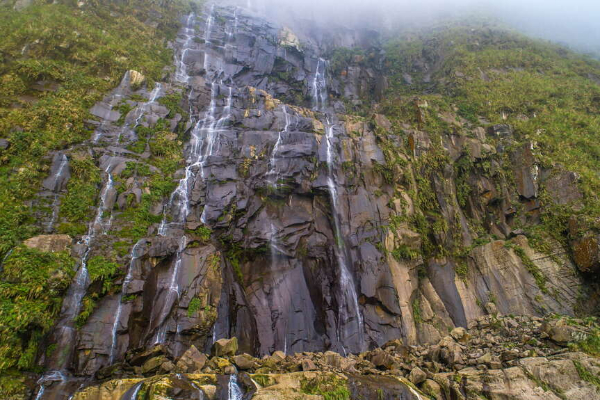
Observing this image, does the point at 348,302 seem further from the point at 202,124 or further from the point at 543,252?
the point at 202,124

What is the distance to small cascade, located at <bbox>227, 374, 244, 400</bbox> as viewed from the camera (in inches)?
332

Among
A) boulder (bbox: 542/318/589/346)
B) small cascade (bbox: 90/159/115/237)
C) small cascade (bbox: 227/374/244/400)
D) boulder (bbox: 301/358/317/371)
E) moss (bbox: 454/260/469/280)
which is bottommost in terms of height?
small cascade (bbox: 227/374/244/400)

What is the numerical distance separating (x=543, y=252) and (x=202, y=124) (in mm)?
23423

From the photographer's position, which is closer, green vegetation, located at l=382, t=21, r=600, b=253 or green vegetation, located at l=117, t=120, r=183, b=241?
green vegetation, located at l=117, t=120, r=183, b=241

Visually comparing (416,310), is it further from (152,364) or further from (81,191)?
(81,191)

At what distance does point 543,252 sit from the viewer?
→ 1789cm

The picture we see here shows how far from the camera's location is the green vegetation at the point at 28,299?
10148mm

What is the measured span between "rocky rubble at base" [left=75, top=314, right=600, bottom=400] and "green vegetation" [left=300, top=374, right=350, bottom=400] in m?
0.08

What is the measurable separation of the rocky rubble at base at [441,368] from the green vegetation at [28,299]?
8.15ft

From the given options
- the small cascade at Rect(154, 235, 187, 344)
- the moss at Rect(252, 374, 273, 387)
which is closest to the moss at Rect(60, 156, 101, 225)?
the small cascade at Rect(154, 235, 187, 344)

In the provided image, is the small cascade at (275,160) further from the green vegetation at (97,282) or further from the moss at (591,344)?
the moss at (591,344)

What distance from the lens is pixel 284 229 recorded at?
18922mm

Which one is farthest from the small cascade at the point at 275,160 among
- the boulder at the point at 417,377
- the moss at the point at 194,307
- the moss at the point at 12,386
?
the moss at the point at 12,386

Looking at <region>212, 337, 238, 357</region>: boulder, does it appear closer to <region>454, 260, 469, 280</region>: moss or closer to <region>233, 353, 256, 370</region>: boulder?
<region>233, 353, 256, 370</region>: boulder
